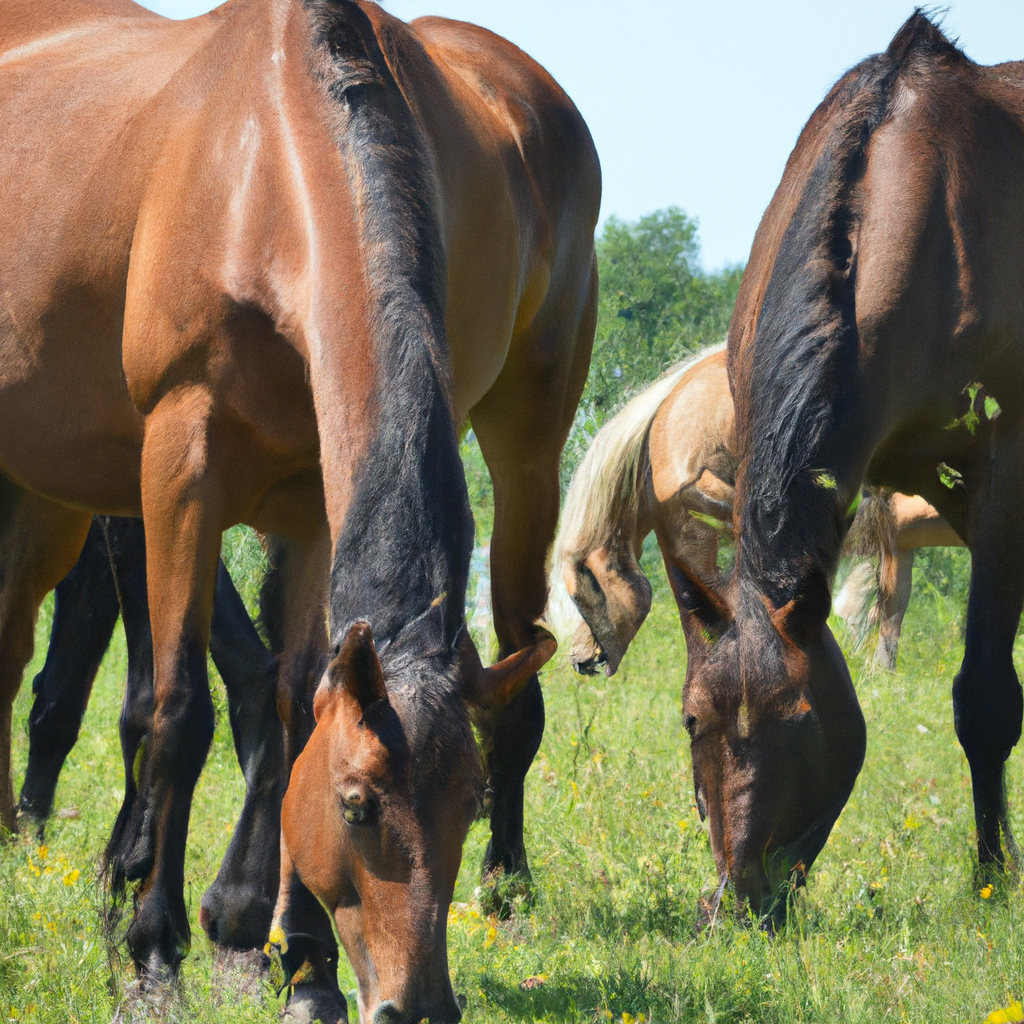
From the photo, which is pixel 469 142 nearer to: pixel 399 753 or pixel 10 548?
pixel 399 753

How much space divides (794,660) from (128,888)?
6.41 feet

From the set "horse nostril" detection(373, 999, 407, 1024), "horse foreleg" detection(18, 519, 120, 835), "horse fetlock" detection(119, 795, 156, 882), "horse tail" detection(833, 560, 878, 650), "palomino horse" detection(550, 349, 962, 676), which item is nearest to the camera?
"horse nostril" detection(373, 999, 407, 1024)

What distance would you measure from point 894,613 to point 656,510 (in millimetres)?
2208

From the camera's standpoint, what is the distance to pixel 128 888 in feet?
11.8

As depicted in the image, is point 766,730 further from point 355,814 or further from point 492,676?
point 355,814

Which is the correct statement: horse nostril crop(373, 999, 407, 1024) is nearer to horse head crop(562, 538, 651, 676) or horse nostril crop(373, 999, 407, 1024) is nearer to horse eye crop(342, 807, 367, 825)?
horse eye crop(342, 807, 367, 825)

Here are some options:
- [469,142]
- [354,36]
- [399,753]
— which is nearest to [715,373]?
[469,142]

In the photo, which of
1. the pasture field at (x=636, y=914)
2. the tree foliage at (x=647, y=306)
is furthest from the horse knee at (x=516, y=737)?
the tree foliage at (x=647, y=306)

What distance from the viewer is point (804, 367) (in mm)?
3812

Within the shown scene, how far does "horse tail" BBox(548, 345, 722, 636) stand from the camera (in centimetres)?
696

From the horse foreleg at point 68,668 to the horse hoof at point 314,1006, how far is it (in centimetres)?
229

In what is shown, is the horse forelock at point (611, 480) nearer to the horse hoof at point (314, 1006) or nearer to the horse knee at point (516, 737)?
the horse knee at point (516, 737)

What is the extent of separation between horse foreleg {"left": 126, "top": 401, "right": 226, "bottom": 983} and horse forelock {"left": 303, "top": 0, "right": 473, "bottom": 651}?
2.19 ft

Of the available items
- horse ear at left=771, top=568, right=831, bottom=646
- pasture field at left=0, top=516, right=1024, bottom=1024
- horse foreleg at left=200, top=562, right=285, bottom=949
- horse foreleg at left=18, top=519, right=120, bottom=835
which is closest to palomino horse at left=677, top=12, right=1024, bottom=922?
horse ear at left=771, top=568, right=831, bottom=646
